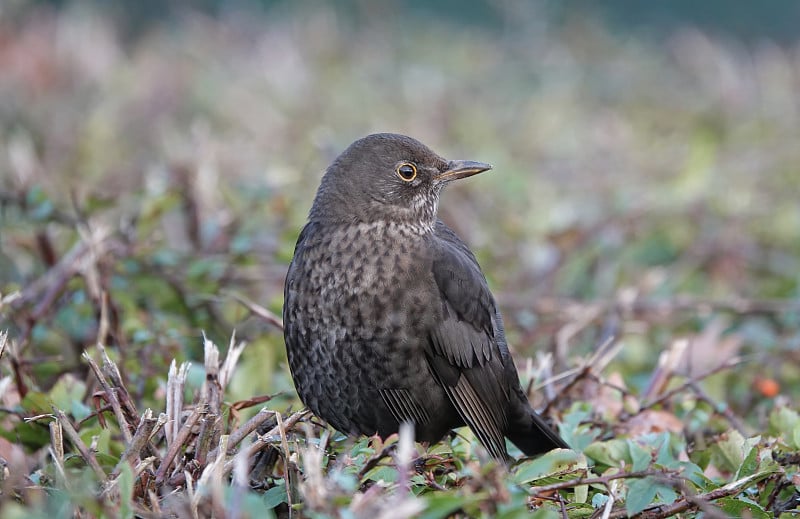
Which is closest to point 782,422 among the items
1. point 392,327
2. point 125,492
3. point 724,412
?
point 724,412

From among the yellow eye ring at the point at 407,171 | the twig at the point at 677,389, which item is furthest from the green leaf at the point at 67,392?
the twig at the point at 677,389

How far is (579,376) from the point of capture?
3461mm

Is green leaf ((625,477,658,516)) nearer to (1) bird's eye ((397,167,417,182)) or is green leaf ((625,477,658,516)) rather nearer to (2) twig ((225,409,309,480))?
(2) twig ((225,409,309,480))

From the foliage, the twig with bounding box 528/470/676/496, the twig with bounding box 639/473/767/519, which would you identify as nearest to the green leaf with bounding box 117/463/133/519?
the foliage

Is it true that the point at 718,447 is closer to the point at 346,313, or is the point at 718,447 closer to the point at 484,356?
the point at 484,356

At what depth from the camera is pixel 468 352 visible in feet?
10.8

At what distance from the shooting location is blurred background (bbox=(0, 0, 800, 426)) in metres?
4.29

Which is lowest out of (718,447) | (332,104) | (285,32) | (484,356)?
(718,447)

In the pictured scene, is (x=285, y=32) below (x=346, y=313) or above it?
above

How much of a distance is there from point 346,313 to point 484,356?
19.8 inches

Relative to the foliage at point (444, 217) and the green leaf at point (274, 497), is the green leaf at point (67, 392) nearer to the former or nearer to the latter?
the foliage at point (444, 217)

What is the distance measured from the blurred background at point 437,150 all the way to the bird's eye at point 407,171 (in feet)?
2.34

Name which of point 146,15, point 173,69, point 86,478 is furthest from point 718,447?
point 146,15

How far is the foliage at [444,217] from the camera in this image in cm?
261
